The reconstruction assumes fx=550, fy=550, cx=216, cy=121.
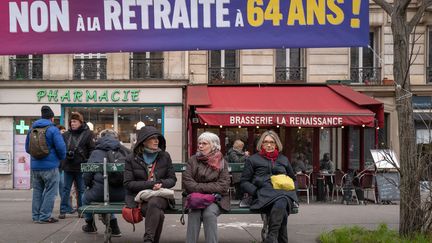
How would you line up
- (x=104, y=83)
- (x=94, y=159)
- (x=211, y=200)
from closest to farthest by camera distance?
(x=211, y=200)
(x=94, y=159)
(x=104, y=83)

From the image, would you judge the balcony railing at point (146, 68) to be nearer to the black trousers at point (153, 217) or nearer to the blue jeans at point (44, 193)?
the blue jeans at point (44, 193)

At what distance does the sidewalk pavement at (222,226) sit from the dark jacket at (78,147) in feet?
2.99

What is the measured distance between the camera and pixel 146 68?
60.7ft

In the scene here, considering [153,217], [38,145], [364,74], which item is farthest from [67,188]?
[364,74]

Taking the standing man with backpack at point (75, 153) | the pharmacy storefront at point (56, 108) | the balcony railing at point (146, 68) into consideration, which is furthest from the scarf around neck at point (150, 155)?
the balcony railing at point (146, 68)

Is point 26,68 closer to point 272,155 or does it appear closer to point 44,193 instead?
point 44,193

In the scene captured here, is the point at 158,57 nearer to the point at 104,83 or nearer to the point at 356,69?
the point at 104,83

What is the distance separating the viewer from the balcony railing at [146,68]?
1848cm

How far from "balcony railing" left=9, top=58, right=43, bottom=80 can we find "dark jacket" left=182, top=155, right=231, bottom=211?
1328 cm

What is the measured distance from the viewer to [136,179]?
265 inches

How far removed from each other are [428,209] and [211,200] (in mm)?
2791

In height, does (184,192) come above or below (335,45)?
below

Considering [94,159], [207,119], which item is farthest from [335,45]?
[207,119]

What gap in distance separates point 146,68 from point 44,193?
398 inches
